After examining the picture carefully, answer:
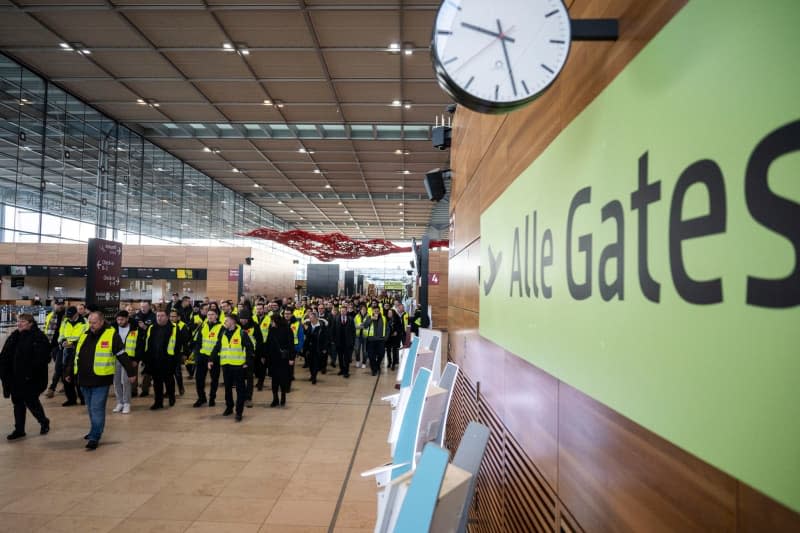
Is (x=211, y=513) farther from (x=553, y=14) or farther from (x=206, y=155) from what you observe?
(x=206, y=155)

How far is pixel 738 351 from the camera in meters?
0.86

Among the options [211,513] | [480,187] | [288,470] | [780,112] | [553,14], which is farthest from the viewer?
[288,470]

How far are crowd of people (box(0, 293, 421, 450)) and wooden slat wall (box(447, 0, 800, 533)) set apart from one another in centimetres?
452

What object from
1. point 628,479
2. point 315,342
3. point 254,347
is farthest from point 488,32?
point 315,342

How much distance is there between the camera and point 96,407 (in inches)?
220

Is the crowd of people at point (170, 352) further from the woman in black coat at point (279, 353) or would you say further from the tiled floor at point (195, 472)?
the tiled floor at point (195, 472)

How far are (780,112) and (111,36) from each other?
1170cm

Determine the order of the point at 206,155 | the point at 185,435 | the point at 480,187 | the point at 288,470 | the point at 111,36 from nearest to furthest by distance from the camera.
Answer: the point at 480,187
the point at 288,470
the point at 185,435
the point at 111,36
the point at 206,155

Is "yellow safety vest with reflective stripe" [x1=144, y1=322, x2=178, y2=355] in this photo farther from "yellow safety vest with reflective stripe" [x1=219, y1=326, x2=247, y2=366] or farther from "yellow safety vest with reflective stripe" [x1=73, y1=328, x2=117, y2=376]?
"yellow safety vest with reflective stripe" [x1=73, y1=328, x2=117, y2=376]

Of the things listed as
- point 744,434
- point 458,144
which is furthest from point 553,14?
point 458,144

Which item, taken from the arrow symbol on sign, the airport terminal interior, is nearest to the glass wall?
the airport terminal interior

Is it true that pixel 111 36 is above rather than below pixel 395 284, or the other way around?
above

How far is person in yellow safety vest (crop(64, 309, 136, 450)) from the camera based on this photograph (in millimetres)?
5461

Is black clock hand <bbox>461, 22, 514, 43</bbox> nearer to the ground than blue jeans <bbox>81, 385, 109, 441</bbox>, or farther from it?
farther from it
